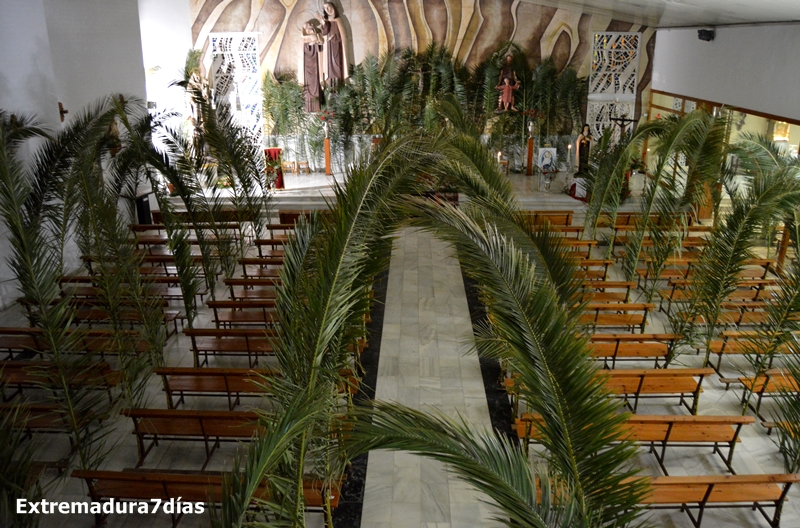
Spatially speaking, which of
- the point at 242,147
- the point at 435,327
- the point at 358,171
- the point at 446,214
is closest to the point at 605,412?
the point at 446,214

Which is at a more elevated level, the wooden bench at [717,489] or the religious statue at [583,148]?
the religious statue at [583,148]

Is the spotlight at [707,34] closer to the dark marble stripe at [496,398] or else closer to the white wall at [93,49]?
the dark marble stripe at [496,398]

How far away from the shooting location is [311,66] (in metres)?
17.8

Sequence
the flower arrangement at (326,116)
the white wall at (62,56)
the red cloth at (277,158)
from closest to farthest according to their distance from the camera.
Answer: the white wall at (62,56) < the red cloth at (277,158) < the flower arrangement at (326,116)

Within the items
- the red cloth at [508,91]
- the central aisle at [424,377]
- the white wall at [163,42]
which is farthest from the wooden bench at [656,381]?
the white wall at [163,42]

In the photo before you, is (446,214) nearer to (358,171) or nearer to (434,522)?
(358,171)

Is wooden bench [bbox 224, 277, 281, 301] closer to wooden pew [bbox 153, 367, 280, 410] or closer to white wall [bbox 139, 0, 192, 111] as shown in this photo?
wooden pew [bbox 153, 367, 280, 410]

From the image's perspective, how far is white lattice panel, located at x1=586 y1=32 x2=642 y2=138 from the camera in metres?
17.6

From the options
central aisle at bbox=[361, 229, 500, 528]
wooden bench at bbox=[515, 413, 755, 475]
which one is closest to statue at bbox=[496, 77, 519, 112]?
central aisle at bbox=[361, 229, 500, 528]

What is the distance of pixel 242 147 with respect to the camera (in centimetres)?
999

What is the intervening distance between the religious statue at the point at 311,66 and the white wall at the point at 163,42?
3.27 meters

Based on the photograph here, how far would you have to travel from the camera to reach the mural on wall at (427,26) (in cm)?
1769

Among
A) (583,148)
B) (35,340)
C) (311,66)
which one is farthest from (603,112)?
(35,340)

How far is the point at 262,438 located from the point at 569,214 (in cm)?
995
